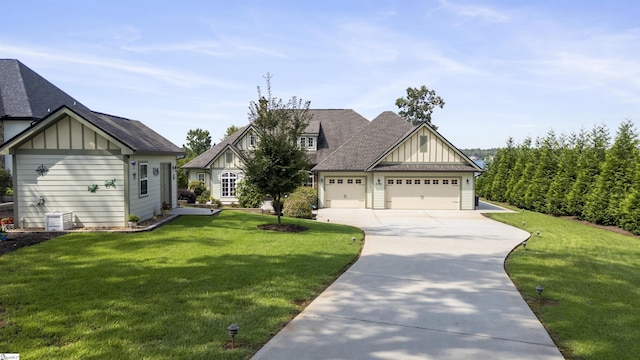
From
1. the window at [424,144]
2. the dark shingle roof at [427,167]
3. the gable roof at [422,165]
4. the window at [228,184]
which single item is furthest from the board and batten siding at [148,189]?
the window at [424,144]

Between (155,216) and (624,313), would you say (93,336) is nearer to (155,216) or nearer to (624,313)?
(624,313)

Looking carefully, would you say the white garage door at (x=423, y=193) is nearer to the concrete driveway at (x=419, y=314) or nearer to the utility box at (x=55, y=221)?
the concrete driveway at (x=419, y=314)

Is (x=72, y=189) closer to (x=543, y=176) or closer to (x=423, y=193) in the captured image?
(x=423, y=193)

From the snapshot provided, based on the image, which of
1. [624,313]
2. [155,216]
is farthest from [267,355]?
[155,216]

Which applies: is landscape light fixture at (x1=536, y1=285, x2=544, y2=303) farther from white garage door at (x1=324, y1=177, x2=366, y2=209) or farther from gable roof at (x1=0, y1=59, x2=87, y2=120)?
gable roof at (x1=0, y1=59, x2=87, y2=120)

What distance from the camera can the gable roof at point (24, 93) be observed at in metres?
25.2

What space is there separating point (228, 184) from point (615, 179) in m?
22.9

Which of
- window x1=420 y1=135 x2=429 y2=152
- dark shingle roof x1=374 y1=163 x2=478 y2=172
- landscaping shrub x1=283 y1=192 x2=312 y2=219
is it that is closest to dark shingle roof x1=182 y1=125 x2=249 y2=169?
landscaping shrub x1=283 y1=192 x2=312 y2=219

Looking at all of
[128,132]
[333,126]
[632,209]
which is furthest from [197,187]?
[632,209]

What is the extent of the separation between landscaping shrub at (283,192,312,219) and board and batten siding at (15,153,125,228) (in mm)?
8598

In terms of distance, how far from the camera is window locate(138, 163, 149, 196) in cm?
1441

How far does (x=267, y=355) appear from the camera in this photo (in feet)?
15.7

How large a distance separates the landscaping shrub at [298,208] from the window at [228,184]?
354 inches

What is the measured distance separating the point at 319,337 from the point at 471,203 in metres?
21.1
